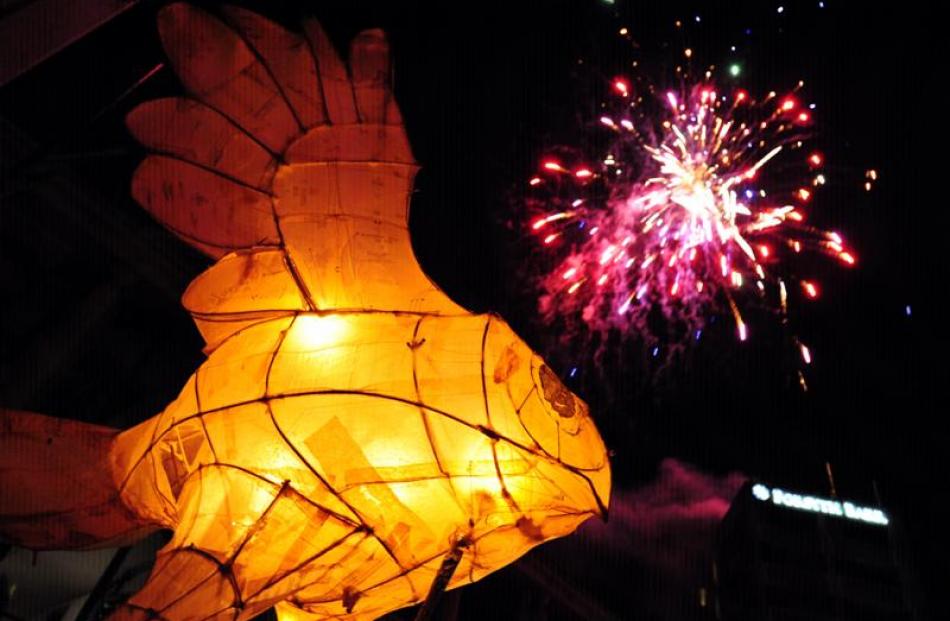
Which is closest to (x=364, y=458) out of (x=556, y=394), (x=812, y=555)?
(x=556, y=394)

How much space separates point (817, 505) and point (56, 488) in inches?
627

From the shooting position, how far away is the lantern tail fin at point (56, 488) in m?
2.71

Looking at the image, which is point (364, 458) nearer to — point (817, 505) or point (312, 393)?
point (312, 393)

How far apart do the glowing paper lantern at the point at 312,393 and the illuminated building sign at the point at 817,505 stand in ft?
43.5

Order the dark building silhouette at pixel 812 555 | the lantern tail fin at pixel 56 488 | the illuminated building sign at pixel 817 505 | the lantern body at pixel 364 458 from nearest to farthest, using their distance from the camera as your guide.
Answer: the lantern body at pixel 364 458 < the lantern tail fin at pixel 56 488 < the dark building silhouette at pixel 812 555 < the illuminated building sign at pixel 817 505

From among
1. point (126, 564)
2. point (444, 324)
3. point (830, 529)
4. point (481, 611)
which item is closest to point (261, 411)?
point (444, 324)

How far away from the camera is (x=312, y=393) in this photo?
2297 millimetres

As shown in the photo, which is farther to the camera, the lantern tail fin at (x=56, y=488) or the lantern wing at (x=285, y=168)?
the lantern tail fin at (x=56, y=488)

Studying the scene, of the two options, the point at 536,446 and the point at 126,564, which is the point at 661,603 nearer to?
the point at 536,446

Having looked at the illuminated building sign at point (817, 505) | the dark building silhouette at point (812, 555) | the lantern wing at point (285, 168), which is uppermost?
the lantern wing at point (285, 168)

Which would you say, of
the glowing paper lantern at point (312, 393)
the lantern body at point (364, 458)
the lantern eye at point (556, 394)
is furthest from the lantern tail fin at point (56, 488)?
the lantern eye at point (556, 394)

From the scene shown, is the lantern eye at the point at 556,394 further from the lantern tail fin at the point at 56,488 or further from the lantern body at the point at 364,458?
the lantern tail fin at the point at 56,488

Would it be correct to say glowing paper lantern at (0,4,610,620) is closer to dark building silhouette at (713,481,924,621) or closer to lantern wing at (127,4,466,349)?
lantern wing at (127,4,466,349)

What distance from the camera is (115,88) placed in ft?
14.6
